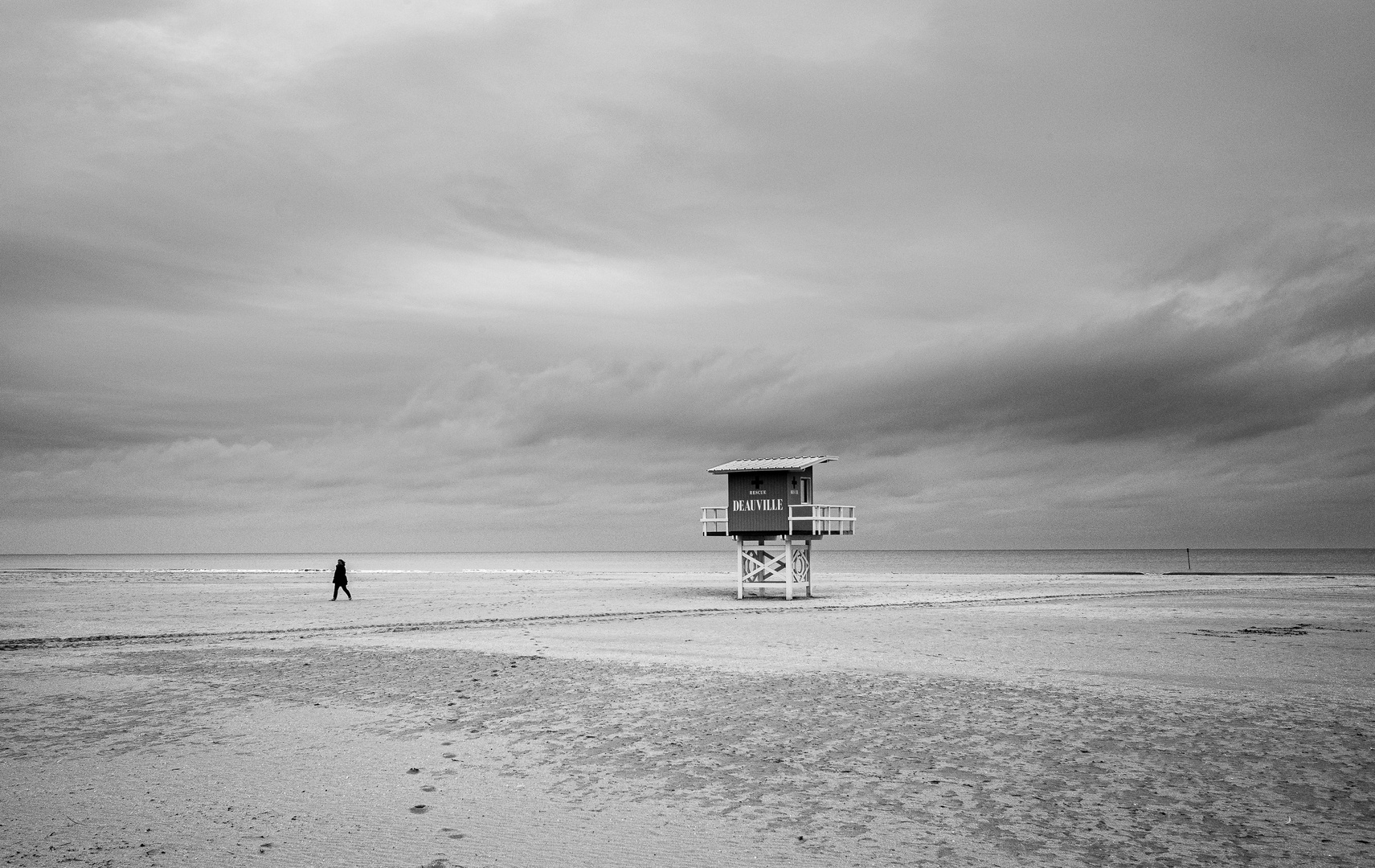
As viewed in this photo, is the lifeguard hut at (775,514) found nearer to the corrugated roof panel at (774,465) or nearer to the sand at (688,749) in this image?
the corrugated roof panel at (774,465)

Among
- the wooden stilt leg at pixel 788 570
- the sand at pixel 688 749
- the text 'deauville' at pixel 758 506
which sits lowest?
the sand at pixel 688 749

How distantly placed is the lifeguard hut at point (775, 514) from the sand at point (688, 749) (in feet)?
47.3

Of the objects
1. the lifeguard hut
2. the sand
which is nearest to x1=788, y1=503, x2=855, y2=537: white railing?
the lifeguard hut

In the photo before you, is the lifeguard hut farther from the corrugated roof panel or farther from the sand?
the sand

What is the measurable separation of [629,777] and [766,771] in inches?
55.2

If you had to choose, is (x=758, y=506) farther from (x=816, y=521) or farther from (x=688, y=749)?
(x=688, y=749)

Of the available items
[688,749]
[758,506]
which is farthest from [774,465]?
[688,749]

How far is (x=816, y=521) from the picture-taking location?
125 feet

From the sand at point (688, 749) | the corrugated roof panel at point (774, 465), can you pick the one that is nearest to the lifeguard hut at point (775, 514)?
the corrugated roof panel at point (774, 465)

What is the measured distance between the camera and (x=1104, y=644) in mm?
21656

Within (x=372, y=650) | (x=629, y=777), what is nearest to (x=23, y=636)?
(x=372, y=650)

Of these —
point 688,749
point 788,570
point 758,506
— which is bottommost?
point 688,749

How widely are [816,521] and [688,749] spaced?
91.2ft

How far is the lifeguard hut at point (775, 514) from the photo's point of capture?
126 feet
